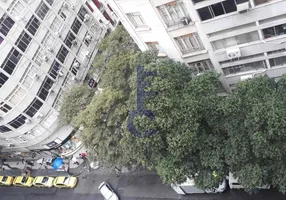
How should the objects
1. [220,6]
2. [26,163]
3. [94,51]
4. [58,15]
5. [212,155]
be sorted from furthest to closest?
[26,163], [94,51], [58,15], [212,155], [220,6]

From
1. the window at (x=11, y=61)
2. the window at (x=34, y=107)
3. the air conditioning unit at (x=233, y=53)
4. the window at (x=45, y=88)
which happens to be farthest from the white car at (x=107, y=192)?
the air conditioning unit at (x=233, y=53)

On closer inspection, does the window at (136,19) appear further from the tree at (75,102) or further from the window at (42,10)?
the window at (42,10)

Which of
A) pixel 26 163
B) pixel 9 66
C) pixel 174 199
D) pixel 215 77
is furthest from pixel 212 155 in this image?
pixel 26 163

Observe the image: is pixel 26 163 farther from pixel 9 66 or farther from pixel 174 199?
pixel 174 199

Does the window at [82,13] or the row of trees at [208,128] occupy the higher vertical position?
the window at [82,13]

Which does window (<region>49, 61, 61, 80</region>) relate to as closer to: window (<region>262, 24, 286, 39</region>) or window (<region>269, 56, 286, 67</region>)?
window (<region>269, 56, 286, 67</region>)

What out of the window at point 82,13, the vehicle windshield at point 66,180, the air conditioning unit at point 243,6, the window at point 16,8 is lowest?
the vehicle windshield at point 66,180

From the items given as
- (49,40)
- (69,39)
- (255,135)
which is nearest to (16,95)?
(49,40)
